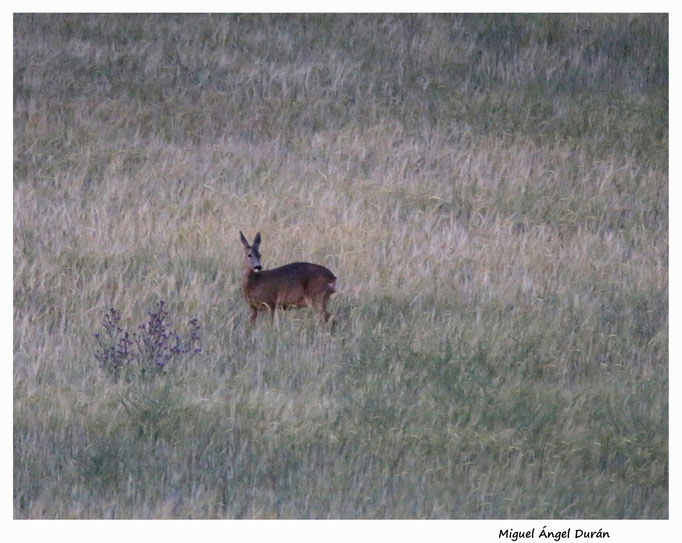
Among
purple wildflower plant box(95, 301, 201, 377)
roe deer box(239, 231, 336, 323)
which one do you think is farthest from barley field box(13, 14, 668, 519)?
roe deer box(239, 231, 336, 323)

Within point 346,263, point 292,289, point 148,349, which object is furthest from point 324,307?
point 148,349

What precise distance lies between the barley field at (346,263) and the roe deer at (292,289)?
0.18 metres

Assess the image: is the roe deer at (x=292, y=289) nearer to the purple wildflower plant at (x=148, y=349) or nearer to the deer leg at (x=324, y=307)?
the deer leg at (x=324, y=307)

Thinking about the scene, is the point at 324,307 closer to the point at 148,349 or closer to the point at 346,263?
the point at 346,263

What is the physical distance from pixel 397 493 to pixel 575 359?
2550 mm

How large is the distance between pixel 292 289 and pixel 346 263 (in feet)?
4.54

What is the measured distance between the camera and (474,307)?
848cm

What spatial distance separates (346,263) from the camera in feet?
31.7

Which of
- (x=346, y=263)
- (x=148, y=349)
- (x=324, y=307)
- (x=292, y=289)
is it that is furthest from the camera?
(x=346, y=263)

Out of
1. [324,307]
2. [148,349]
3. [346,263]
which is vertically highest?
[346,263]

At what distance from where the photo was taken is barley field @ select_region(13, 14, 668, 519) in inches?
→ 218

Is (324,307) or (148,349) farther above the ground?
(324,307)

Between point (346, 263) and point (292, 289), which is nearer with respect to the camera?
point (292, 289)

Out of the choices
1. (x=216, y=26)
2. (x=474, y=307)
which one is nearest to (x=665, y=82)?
(x=216, y=26)
